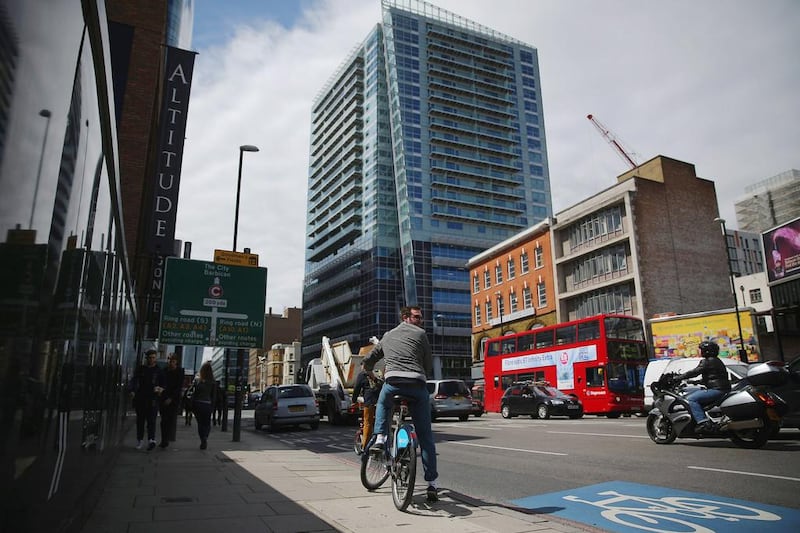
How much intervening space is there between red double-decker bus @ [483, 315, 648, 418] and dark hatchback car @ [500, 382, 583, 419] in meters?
1.56

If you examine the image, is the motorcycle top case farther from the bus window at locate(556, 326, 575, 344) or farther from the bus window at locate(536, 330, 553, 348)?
the bus window at locate(536, 330, 553, 348)

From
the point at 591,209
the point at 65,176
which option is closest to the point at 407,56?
the point at 591,209

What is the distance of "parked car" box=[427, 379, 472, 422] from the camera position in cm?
2289

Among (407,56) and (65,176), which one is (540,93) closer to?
(407,56)

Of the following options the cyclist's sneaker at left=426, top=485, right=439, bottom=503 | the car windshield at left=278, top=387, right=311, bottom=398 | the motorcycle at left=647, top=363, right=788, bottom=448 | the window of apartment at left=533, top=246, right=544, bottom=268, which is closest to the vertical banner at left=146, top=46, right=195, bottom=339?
the car windshield at left=278, top=387, right=311, bottom=398

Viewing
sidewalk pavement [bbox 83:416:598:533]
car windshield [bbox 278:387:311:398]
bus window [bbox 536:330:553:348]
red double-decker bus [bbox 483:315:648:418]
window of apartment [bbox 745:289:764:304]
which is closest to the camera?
sidewalk pavement [bbox 83:416:598:533]

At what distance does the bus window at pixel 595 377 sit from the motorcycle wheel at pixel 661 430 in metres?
13.7

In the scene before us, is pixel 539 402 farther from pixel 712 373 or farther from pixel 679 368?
pixel 712 373

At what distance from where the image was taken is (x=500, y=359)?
31.2 meters

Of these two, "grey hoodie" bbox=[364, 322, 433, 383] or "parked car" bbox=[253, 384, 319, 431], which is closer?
"grey hoodie" bbox=[364, 322, 433, 383]

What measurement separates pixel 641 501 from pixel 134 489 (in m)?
5.92

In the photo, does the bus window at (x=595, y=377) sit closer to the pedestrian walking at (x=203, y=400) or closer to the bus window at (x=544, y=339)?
the bus window at (x=544, y=339)

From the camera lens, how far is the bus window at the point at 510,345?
99.2 ft

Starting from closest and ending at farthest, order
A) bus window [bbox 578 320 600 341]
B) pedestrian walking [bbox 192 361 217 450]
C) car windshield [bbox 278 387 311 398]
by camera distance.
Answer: pedestrian walking [bbox 192 361 217 450], car windshield [bbox 278 387 311 398], bus window [bbox 578 320 600 341]
